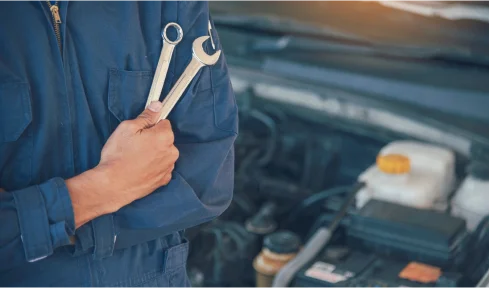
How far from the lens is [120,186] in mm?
1058

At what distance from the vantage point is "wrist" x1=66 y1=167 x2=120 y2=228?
3.34ft

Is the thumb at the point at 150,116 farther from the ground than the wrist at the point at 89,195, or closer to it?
farther from the ground

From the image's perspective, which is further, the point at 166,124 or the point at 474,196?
the point at 474,196

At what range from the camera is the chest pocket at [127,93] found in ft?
3.59

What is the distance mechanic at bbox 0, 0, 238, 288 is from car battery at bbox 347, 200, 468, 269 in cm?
40

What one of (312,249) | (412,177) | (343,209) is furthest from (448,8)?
(312,249)

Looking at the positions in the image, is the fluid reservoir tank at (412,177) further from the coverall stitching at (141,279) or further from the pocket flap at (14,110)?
the pocket flap at (14,110)

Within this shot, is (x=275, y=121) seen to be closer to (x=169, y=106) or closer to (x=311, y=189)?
(x=311, y=189)

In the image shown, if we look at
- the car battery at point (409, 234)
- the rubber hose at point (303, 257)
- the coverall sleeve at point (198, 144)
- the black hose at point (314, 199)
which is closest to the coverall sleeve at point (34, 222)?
the coverall sleeve at point (198, 144)

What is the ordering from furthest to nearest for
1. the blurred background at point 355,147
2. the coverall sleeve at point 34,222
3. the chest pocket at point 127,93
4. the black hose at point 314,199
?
the black hose at point 314,199 → the blurred background at point 355,147 → the chest pocket at point 127,93 → the coverall sleeve at point 34,222

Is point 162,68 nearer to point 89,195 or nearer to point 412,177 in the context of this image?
point 89,195

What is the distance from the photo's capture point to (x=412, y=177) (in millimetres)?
1617

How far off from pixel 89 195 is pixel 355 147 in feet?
3.36

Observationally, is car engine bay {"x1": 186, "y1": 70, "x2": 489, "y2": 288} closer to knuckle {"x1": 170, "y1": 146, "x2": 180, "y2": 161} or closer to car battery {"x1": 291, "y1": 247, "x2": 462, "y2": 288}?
car battery {"x1": 291, "y1": 247, "x2": 462, "y2": 288}
